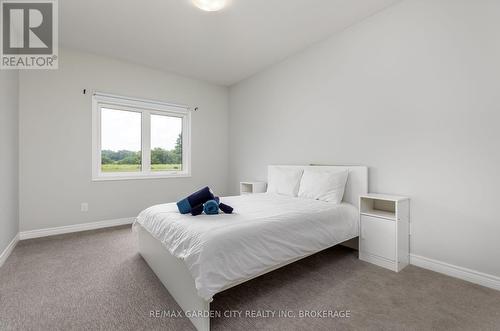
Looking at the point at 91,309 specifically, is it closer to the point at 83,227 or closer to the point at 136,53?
the point at 83,227

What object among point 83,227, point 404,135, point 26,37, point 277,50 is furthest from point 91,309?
point 277,50

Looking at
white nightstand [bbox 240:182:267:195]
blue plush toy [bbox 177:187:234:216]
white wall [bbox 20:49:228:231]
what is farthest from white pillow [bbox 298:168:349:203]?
white wall [bbox 20:49:228:231]

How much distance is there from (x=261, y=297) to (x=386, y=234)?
1355 millimetres

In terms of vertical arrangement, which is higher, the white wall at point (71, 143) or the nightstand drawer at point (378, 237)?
the white wall at point (71, 143)

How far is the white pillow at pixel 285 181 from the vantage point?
3062mm

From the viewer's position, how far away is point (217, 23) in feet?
8.80

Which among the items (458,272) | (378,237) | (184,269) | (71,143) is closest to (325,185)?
(378,237)

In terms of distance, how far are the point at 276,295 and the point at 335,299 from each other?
441 mm

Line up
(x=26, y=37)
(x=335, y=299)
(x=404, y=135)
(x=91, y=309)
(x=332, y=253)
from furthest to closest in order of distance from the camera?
1. (x=26, y=37)
2. (x=332, y=253)
3. (x=404, y=135)
4. (x=335, y=299)
5. (x=91, y=309)

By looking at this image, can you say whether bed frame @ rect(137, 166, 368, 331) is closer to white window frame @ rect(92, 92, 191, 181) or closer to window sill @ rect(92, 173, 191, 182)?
window sill @ rect(92, 173, 191, 182)

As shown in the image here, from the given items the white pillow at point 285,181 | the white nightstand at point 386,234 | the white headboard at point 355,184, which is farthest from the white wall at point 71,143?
the white nightstand at point 386,234

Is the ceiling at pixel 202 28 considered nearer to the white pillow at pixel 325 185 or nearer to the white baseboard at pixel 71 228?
the white pillow at pixel 325 185

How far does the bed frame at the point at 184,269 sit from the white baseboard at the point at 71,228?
4.86 feet

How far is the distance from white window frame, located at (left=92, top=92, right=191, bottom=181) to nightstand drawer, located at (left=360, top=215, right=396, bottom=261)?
10.4 feet
